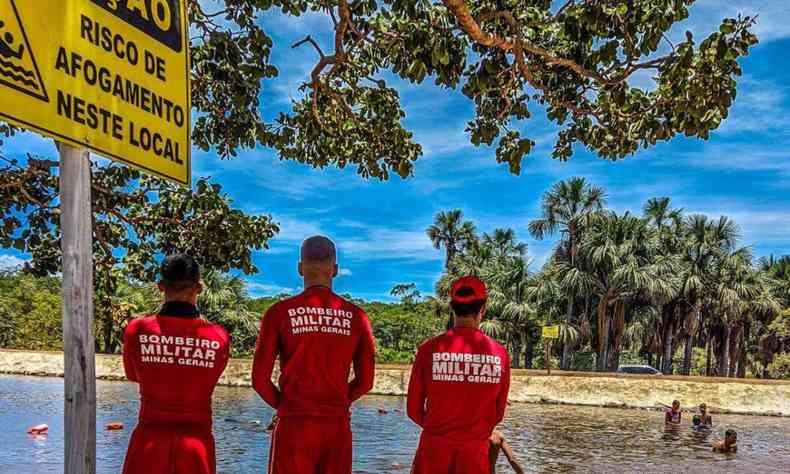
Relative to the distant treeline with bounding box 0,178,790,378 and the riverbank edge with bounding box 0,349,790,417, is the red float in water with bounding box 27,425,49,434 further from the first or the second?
the distant treeline with bounding box 0,178,790,378

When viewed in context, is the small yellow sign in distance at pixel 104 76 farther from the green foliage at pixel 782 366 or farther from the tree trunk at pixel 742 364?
the tree trunk at pixel 742 364

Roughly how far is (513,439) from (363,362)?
18.4 m

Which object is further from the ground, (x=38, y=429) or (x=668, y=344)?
(x=38, y=429)

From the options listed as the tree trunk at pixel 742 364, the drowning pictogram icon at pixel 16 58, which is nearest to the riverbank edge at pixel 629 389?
the tree trunk at pixel 742 364

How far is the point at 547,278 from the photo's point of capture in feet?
174

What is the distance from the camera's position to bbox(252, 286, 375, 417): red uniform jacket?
3941mm

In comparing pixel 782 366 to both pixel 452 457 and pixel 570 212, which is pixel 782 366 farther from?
pixel 452 457

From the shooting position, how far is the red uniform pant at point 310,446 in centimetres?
390

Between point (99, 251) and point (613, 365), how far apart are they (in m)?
45.7

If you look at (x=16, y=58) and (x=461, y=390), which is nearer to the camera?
(x=16, y=58)

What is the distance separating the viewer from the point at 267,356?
4.00 metres

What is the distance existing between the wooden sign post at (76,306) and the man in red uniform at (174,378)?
96 centimetres

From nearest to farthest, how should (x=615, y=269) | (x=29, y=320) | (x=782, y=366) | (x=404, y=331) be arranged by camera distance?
(x=615, y=269), (x=782, y=366), (x=29, y=320), (x=404, y=331)

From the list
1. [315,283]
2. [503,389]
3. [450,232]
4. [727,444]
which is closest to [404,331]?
[450,232]
